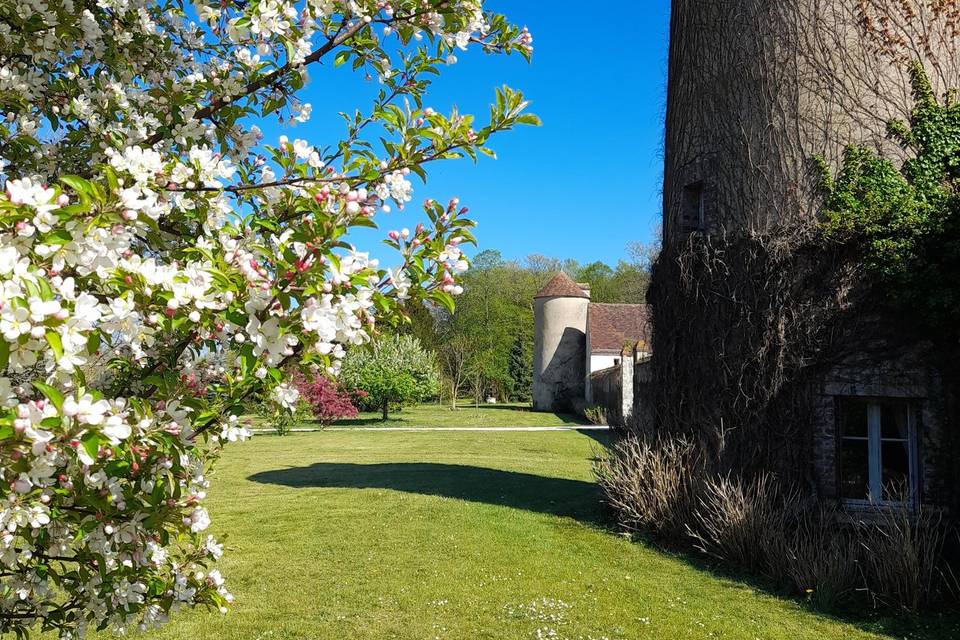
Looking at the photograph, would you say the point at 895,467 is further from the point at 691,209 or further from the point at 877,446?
the point at 691,209

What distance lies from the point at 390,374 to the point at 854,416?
24.1 meters

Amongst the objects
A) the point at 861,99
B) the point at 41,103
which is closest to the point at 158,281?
the point at 41,103

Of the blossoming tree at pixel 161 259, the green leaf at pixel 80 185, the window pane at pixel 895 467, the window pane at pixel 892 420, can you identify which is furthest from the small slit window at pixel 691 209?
the green leaf at pixel 80 185

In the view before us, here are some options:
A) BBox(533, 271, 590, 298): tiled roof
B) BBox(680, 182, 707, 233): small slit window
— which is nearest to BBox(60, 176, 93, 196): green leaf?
BBox(680, 182, 707, 233): small slit window

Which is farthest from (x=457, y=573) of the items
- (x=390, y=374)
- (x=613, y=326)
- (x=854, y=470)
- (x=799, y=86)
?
(x=613, y=326)

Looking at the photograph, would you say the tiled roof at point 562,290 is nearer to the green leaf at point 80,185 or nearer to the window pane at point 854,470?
the window pane at point 854,470

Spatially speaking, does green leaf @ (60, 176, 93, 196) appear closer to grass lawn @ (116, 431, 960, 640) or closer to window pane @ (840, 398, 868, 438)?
grass lawn @ (116, 431, 960, 640)

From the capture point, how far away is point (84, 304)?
5.91ft

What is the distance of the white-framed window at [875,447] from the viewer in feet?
27.3

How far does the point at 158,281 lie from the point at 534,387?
40671 mm

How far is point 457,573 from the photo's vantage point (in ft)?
25.2

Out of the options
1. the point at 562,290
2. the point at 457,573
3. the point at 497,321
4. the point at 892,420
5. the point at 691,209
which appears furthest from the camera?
the point at 497,321

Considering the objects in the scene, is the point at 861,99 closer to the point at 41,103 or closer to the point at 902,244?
the point at 902,244

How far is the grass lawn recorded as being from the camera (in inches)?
242
